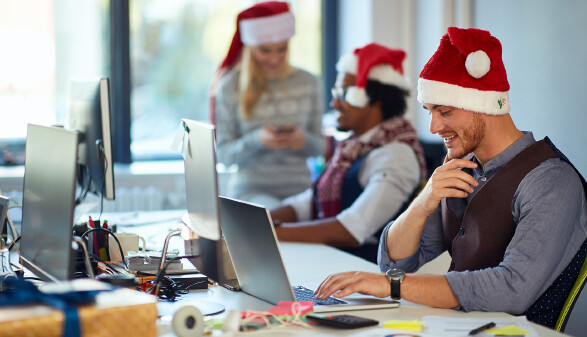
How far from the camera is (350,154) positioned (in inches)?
122

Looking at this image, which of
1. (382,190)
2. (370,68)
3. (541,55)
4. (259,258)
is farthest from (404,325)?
(541,55)

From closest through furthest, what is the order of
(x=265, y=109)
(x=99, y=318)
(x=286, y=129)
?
(x=99, y=318) < (x=286, y=129) < (x=265, y=109)

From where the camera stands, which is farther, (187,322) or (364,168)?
(364,168)

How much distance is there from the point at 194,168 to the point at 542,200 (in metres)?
0.86

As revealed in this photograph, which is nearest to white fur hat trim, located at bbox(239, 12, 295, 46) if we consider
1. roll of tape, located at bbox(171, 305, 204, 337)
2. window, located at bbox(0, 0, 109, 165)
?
window, located at bbox(0, 0, 109, 165)

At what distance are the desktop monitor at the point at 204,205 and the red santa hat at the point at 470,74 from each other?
0.67m

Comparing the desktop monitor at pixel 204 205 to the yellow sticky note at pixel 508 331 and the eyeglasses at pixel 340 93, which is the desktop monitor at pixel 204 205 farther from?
the eyeglasses at pixel 340 93

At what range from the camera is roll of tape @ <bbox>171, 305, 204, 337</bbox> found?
1441 mm

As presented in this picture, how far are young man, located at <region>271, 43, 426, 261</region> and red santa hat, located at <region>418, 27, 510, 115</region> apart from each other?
921mm

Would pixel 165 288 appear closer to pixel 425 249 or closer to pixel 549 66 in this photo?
pixel 425 249

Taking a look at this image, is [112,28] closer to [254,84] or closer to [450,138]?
[254,84]

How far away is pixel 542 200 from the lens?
1755 mm

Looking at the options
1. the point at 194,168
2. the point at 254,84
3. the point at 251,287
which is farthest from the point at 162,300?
the point at 254,84

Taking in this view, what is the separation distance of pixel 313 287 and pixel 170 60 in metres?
3.13
